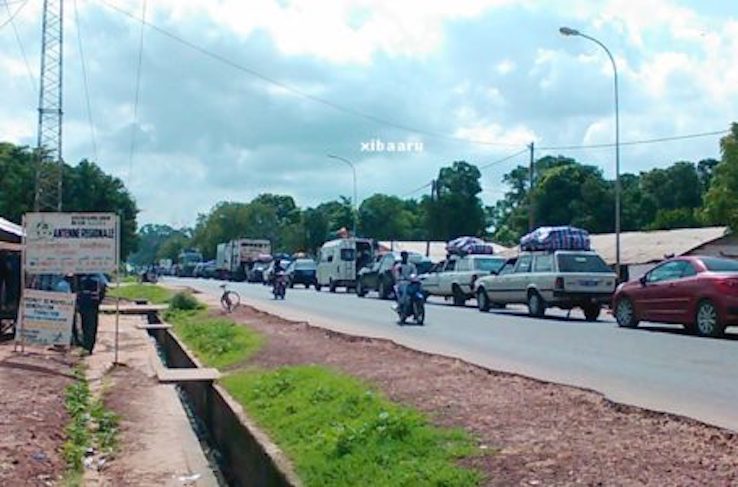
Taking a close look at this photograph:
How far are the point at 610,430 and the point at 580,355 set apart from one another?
7717mm

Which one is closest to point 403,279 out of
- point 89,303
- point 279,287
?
point 89,303

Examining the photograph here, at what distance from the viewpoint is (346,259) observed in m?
45.2

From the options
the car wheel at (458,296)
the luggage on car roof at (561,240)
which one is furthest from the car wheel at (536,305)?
the car wheel at (458,296)

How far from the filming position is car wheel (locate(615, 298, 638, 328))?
805 inches

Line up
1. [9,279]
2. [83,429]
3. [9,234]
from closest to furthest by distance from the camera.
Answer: [83,429] → [9,279] → [9,234]

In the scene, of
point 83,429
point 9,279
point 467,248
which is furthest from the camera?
point 467,248

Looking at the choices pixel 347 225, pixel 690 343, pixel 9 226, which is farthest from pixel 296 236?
pixel 690 343

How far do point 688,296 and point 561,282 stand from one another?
5810mm

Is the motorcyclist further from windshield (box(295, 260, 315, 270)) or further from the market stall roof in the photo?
windshield (box(295, 260, 315, 270))

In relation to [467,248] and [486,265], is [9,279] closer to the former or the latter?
[486,265]

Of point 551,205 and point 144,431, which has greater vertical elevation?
point 551,205

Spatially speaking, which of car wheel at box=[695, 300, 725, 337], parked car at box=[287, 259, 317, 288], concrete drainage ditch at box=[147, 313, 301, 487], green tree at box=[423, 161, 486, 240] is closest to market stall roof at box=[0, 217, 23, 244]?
concrete drainage ditch at box=[147, 313, 301, 487]

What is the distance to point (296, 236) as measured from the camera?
11069cm

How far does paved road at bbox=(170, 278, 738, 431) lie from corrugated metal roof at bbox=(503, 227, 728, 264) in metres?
16.8
